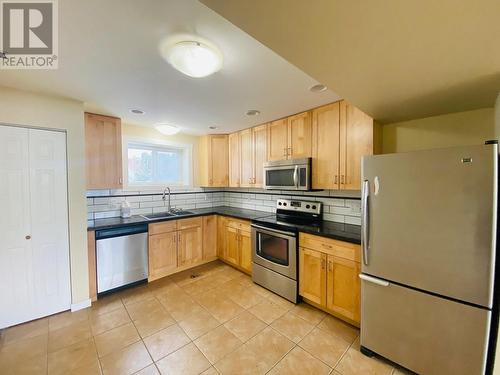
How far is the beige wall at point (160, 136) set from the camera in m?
3.20

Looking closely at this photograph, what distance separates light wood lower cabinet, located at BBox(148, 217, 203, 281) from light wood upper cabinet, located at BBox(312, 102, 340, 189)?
2.07m

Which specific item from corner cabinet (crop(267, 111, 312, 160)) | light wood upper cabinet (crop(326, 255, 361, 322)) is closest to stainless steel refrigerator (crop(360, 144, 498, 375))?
light wood upper cabinet (crop(326, 255, 361, 322))

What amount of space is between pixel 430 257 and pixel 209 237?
2.96 metres

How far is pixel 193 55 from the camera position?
1.28 metres

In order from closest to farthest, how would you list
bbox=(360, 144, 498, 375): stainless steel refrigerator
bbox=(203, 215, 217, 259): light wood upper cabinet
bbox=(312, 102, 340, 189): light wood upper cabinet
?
bbox=(360, 144, 498, 375): stainless steel refrigerator, bbox=(312, 102, 340, 189): light wood upper cabinet, bbox=(203, 215, 217, 259): light wood upper cabinet

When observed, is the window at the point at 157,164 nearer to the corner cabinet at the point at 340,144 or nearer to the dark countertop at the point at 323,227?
the dark countertop at the point at 323,227

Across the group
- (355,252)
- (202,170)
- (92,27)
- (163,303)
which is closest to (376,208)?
(355,252)

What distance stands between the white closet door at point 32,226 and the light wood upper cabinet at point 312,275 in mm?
2637

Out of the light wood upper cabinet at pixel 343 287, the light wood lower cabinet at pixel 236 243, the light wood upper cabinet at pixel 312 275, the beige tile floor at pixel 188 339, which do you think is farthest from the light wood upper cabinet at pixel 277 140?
the beige tile floor at pixel 188 339

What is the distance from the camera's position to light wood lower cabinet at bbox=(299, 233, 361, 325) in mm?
Answer: 1971

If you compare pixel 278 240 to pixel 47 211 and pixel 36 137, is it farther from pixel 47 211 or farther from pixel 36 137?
pixel 36 137

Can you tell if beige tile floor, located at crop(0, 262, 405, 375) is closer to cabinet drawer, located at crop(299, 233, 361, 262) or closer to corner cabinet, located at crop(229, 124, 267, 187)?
cabinet drawer, located at crop(299, 233, 361, 262)

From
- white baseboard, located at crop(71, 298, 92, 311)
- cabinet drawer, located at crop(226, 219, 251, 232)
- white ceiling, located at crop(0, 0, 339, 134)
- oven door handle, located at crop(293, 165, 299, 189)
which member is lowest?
white baseboard, located at crop(71, 298, 92, 311)

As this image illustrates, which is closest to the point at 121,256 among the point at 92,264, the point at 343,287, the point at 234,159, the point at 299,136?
the point at 92,264
